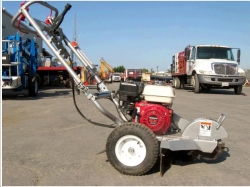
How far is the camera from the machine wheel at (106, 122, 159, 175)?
4086 mm

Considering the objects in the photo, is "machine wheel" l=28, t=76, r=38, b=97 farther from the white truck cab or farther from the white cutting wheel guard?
the white cutting wheel guard

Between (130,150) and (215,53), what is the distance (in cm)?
1548

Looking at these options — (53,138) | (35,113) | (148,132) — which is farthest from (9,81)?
(148,132)

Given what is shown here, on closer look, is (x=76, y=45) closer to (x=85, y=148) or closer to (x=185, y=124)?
(x=85, y=148)

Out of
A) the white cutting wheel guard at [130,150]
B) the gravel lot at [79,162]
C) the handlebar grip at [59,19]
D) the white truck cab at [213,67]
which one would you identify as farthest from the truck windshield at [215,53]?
the white cutting wheel guard at [130,150]

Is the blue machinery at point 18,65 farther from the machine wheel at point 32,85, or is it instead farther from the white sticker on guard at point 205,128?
the white sticker on guard at point 205,128

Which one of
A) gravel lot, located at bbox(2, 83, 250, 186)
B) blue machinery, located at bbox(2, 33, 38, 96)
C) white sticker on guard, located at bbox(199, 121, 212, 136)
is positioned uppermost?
blue machinery, located at bbox(2, 33, 38, 96)

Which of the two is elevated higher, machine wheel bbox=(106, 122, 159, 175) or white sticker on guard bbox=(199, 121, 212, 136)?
white sticker on guard bbox=(199, 121, 212, 136)

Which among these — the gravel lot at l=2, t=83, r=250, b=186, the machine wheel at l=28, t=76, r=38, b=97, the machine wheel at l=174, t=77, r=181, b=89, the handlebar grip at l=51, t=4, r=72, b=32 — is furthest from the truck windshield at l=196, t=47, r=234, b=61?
the handlebar grip at l=51, t=4, r=72, b=32

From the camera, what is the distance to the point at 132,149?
4246 millimetres

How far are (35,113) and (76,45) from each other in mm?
4816

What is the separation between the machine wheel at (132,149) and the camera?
13.4ft

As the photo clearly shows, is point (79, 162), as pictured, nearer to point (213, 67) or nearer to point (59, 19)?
point (59, 19)

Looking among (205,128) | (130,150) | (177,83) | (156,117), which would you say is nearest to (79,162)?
(130,150)
